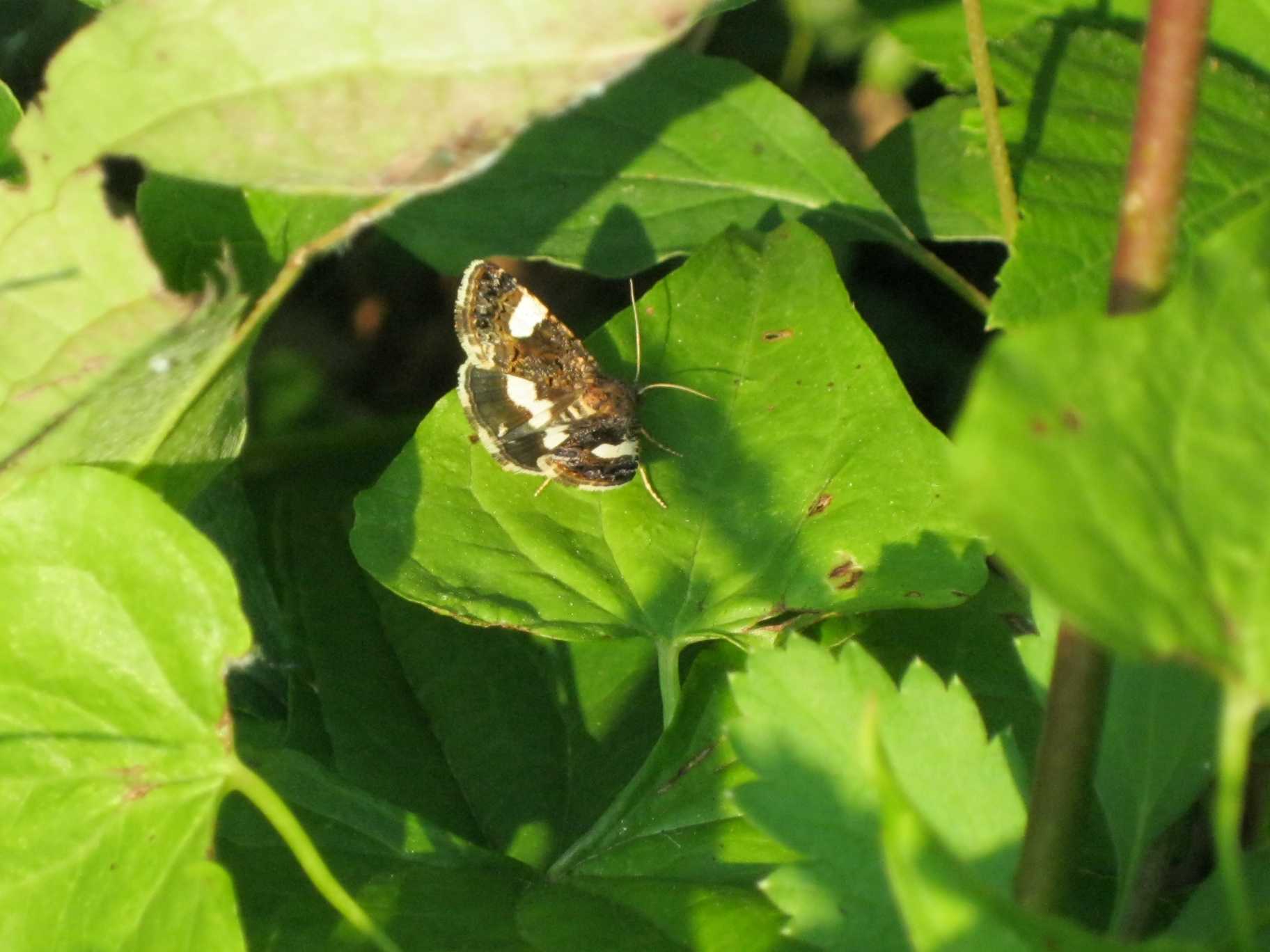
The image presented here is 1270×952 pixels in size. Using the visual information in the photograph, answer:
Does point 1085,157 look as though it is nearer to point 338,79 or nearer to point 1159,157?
point 1159,157

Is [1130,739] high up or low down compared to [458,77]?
down

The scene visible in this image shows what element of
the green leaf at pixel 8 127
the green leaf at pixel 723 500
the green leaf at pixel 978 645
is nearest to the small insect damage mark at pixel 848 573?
the green leaf at pixel 723 500

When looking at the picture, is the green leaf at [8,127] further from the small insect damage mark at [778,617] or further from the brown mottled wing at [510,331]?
the small insect damage mark at [778,617]

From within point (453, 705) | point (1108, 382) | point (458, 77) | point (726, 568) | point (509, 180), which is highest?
point (458, 77)

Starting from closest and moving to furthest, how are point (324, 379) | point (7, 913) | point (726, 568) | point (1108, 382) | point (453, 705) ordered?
point (1108, 382)
point (7, 913)
point (726, 568)
point (453, 705)
point (324, 379)

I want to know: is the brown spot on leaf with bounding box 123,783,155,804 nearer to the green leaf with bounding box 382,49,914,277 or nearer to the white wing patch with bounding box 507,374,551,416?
the white wing patch with bounding box 507,374,551,416

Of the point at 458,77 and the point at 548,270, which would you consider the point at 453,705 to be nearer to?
the point at 458,77

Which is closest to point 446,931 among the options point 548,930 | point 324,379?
point 548,930
